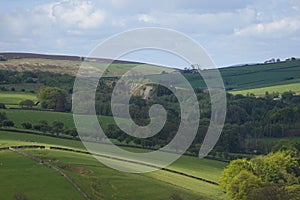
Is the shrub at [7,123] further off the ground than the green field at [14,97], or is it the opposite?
the green field at [14,97]

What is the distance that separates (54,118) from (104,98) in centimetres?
3076

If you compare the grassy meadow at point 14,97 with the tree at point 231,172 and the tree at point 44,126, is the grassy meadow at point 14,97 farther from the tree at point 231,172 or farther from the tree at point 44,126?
the tree at point 231,172

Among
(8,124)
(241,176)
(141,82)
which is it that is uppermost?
(141,82)

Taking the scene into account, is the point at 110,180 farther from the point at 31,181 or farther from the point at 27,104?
the point at 27,104

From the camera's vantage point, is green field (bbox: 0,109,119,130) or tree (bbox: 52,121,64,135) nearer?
tree (bbox: 52,121,64,135)

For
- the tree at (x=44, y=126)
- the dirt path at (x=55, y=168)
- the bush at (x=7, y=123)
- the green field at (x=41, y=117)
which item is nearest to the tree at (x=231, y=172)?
the dirt path at (x=55, y=168)

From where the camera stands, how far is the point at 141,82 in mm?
190125

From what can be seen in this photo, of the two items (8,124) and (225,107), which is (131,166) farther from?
(225,107)

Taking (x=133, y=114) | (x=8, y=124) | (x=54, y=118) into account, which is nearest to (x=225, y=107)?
(x=133, y=114)

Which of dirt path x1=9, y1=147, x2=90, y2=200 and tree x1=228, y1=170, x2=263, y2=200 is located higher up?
dirt path x1=9, y1=147, x2=90, y2=200

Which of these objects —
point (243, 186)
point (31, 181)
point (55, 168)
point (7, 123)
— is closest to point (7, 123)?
point (7, 123)

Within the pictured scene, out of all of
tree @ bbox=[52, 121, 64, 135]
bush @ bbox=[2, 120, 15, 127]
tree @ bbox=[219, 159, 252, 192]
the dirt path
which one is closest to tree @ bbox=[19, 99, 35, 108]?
tree @ bbox=[52, 121, 64, 135]

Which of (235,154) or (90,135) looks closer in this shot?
(90,135)

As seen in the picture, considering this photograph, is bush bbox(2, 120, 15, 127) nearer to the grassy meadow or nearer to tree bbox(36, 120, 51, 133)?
tree bbox(36, 120, 51, 133)
